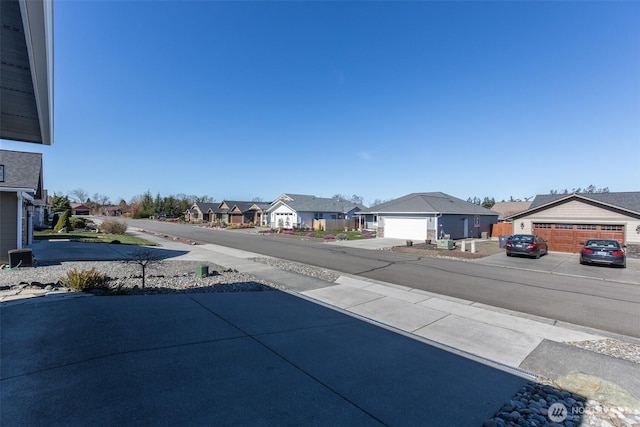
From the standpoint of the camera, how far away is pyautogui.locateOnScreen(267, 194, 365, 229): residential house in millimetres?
44250

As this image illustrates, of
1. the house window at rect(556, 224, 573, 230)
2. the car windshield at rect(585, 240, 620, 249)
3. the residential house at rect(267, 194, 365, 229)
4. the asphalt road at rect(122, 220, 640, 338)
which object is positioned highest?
the residential house at rect(267, 194, 365, 229)

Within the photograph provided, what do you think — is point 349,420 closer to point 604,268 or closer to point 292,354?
point 292,354

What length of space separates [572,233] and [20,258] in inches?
1254

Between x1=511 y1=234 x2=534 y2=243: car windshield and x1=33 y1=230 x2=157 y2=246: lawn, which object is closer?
x1=511 y1=234 x2=534 y2=243: car windshield

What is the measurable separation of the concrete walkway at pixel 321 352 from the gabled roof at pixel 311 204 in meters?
37.0

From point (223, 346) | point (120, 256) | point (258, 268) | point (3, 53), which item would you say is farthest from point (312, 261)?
point (3, 53)

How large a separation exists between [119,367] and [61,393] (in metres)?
0.67

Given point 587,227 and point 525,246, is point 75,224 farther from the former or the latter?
point 587,227

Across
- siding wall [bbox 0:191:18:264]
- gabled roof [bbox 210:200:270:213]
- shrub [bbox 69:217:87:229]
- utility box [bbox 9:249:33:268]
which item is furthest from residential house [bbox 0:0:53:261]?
gabled roof [bbox 210:200:270:213]

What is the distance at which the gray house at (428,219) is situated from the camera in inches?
1099

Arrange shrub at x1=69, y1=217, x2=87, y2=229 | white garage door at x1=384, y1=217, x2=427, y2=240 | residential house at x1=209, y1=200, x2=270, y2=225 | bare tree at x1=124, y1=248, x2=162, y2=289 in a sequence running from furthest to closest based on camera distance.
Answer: residential house at x1=209, y1=200, x2=270, y2=225
shrub at x1=69, y1=217, x2=87, y2=229
white garage door at x1=384, y1=217, x2=427, y2=240
bare tree at x1=124, y1=248, x2=162, y2=289

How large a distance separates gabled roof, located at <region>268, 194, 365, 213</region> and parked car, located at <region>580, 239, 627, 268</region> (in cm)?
3247

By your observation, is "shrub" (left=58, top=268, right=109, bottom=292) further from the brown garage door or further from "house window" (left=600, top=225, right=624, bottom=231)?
"house window" (left=600, top=225, right=624, bottom=231)

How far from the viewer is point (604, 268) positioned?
15.9 metres
